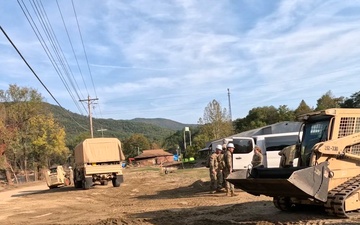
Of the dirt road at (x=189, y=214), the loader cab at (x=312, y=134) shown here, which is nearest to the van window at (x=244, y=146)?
the dirt road at (x=189, y=214)

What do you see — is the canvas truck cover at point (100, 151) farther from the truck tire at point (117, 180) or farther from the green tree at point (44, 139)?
the green tree at point (44, 139)

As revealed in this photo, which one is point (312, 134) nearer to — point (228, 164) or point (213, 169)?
point (228, 164)

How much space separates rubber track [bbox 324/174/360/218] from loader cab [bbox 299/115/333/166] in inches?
36.0

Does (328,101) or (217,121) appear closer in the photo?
(217,121)

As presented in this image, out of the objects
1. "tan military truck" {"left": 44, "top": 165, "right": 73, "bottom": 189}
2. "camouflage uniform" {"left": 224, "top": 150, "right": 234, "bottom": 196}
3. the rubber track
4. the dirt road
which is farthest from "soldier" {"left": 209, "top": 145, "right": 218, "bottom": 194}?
"tan military truck" {"left": 44, "top": 165, "right": 73, "bottom": 189}

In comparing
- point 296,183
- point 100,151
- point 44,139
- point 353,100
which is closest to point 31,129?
point 44,139

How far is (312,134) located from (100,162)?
17.3 metres

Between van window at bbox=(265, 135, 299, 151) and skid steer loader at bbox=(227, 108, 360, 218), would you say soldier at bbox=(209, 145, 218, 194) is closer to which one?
van window at bbox=(265, 135, 299, 151)

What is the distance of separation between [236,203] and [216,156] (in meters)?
3.85

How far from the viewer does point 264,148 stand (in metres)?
20.4

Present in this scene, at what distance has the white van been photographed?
18.1 meters

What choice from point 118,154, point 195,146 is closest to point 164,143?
point 195,146

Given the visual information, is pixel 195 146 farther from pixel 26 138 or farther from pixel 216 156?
pixel 216 156

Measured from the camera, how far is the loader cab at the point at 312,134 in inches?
391
